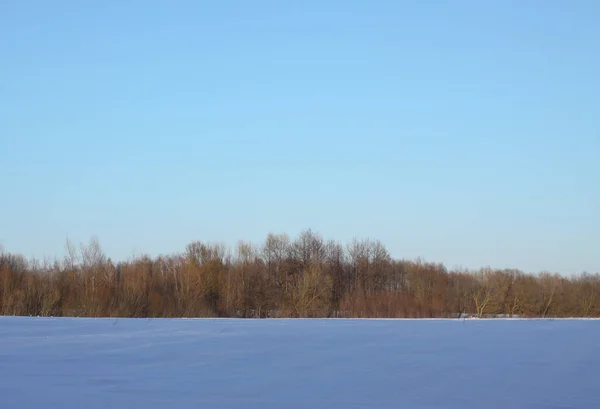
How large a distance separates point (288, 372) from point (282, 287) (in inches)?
1430

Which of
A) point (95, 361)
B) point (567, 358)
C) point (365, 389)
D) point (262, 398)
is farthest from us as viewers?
point (567, 358)

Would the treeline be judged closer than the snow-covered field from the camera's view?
No

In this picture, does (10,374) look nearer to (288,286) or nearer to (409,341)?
(409,341)

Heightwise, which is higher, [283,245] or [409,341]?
[283,245]

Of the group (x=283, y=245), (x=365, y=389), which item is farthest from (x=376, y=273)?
(x=365, y=389)

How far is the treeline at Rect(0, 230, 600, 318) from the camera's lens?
110ft

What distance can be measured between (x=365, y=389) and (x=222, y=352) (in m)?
4.01

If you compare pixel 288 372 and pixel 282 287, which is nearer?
pixel 288 372

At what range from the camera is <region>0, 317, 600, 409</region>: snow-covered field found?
6.27 m

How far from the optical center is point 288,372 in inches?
329

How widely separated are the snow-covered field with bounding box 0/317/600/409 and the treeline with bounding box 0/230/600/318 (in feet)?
65.6

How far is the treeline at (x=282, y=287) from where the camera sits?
3366cm

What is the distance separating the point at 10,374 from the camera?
24.6ft

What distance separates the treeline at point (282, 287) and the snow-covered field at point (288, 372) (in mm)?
19997
